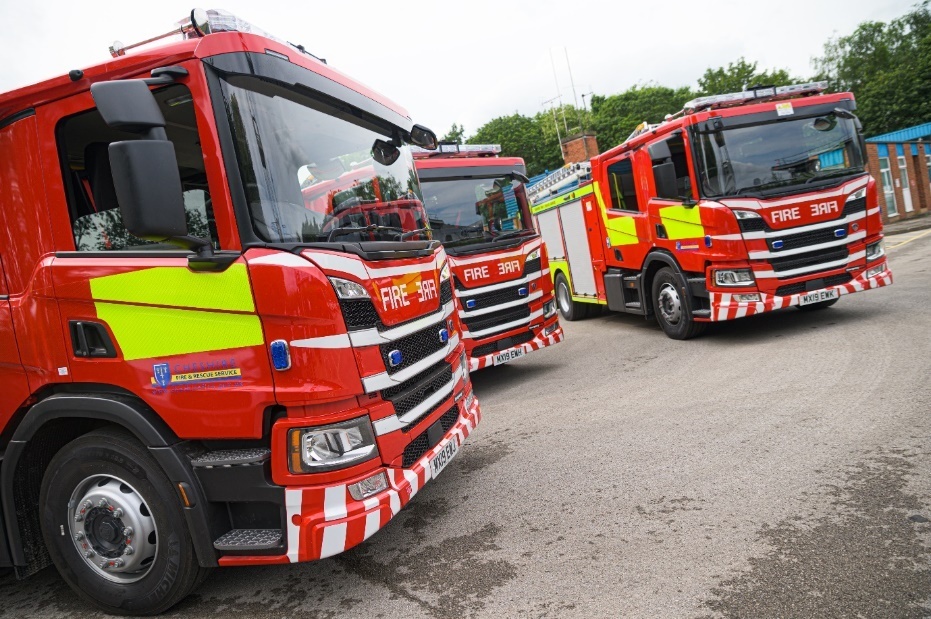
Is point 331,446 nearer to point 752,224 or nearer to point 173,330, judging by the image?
point 173,330

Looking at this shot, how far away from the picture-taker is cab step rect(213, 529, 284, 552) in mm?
2861

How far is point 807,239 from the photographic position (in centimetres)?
743

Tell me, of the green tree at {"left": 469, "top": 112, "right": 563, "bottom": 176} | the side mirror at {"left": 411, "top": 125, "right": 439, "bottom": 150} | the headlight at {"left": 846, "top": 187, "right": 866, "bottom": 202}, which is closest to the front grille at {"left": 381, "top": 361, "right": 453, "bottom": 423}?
the side mirror at {"left": 411, "top": 125, "right": 439, "bottom": 150}

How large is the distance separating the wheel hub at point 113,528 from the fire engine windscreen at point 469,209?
177 inches

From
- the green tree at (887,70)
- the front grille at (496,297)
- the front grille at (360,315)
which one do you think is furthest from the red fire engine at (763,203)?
the green tree at (887,70)

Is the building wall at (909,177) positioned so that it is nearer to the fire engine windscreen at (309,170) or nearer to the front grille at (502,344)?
the front grille at (502,344)

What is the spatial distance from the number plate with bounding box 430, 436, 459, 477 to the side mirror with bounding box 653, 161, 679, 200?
17.5 ft

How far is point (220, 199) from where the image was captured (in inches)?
114

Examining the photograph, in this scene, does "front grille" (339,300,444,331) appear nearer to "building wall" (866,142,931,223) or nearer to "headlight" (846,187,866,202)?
"headlight" (846,187,866,202)

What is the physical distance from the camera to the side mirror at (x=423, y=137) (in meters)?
4.69

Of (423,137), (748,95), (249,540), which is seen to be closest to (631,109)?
(748,95)

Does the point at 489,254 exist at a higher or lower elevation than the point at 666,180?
lower

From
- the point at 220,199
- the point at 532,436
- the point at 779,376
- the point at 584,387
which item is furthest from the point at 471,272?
the point at 220,199

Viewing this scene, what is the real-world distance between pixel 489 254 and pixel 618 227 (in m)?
3.14
